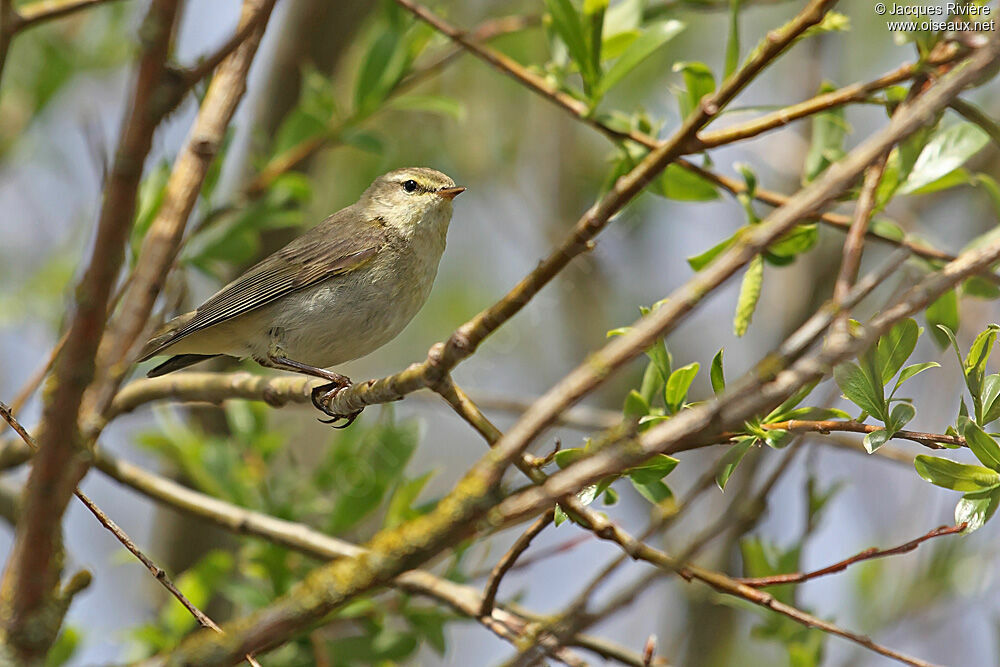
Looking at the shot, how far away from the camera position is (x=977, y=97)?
6133 mm

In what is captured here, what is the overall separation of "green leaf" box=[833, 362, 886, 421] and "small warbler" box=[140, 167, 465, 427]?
2.11 m

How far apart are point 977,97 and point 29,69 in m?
5.62

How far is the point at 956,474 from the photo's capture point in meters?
2.20

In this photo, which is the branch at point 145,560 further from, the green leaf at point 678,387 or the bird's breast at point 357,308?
the bird's breast at point 357,308

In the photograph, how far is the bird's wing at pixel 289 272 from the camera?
13.1ft

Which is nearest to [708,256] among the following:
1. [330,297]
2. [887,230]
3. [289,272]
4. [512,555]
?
[887,230]

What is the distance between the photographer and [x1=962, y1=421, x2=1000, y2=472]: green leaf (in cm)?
213

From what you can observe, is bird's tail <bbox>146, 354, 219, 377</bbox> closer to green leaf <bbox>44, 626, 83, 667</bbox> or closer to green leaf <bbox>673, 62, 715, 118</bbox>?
green leaf <bbox>44, 626, 83, 667</bbox>

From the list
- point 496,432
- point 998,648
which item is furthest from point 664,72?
point 496,432

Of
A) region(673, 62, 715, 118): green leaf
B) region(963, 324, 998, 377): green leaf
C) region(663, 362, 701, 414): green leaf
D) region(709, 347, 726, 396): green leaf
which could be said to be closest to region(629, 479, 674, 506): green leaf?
region(663, 362, 701, 414): green leaf

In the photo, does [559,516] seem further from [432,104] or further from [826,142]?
[432,104]

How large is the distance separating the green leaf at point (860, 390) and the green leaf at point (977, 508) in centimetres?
30

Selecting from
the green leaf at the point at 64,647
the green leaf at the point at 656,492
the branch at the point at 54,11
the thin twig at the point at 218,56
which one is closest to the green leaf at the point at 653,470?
the green leaf at the point at 656,492

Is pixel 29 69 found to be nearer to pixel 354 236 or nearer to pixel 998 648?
pixel 354 236
